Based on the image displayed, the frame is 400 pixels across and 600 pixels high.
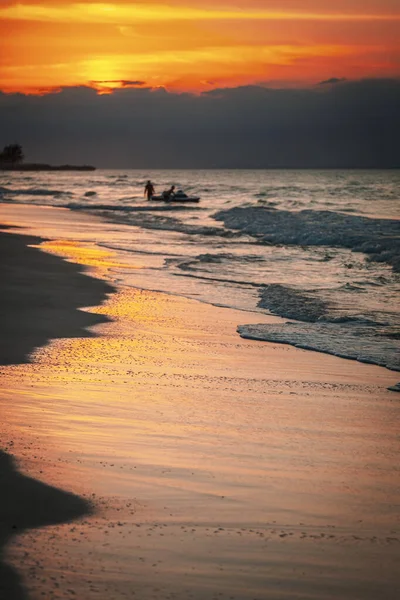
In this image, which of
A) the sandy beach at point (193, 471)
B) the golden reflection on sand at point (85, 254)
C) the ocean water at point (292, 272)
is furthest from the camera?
the golden reflection on sand at point (85, 254)

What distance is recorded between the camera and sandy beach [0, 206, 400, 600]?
4211mm

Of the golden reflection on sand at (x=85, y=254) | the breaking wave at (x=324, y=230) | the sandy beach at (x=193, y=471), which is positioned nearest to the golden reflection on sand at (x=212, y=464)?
the sandy beach at (x=193, y=471)

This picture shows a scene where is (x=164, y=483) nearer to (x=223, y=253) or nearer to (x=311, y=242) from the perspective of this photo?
(x=223, y=253)

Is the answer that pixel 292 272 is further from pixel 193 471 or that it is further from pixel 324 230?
pixel 193 471

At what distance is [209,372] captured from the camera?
892 cm

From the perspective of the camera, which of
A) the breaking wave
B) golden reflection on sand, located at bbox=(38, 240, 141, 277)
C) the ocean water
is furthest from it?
the breaking wave

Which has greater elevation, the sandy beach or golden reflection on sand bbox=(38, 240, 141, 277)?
golden reflection on sand bbox=(38, 240, 141, 277)

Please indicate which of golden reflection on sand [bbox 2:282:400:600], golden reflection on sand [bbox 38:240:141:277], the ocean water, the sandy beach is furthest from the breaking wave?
golden reflection on sand [bbox 2:282:400:600]

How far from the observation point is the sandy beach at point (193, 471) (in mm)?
4211

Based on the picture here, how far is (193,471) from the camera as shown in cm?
568

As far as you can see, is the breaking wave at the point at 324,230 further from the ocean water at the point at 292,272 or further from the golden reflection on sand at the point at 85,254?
the golden reflection on sand at the point at 85,254

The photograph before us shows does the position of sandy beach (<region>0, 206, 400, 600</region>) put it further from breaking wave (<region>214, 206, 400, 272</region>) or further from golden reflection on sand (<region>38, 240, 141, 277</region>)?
breaking wave (<region>214, 206, 400, 272</region>)

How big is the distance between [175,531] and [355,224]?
1352 inches

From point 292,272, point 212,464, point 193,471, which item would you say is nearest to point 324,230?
point 292,272
